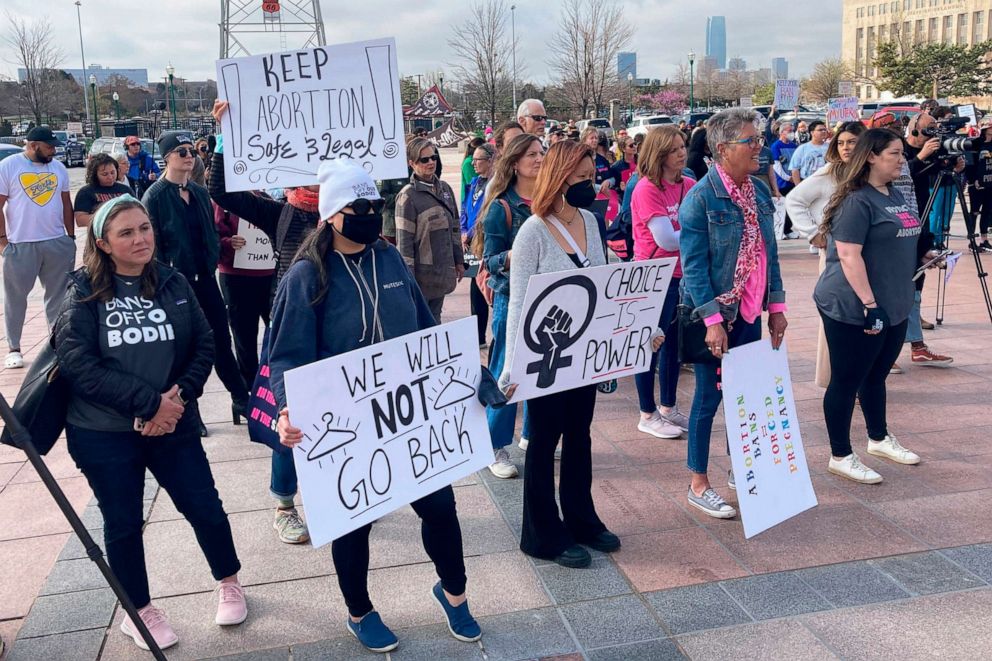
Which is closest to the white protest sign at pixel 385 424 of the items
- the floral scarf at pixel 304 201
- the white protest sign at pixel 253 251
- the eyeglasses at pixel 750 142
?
the eyeglasses at pixel 750 142

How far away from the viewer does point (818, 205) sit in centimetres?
631

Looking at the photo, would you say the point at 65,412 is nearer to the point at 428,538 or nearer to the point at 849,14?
the point at 428,538

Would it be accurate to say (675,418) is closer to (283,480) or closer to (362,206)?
(283,480)

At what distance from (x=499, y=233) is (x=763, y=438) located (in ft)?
5.48

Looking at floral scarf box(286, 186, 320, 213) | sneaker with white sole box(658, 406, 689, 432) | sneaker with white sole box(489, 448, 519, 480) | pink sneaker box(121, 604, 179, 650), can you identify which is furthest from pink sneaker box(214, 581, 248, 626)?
sneaker with white sole box(658, 406, 689, 432)

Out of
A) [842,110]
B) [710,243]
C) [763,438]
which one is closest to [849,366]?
[763,438]

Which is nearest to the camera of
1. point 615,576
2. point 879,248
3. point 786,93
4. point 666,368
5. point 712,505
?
point 615,576

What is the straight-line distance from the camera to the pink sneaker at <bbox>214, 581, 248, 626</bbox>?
11.9ft

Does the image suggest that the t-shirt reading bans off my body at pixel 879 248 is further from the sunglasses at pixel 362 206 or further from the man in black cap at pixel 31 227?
the man in black cap at pixel 31 227

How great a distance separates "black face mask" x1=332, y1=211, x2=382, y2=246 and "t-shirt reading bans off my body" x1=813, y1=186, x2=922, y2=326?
278 cm

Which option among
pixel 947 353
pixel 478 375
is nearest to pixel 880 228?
pixel 478 375

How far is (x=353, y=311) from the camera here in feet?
10.5

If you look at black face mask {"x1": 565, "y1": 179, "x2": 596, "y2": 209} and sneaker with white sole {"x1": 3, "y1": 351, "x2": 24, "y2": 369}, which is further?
sneaker with white sole {"x1": 3, "y1": 351, "x2": 24, "y2": 369}

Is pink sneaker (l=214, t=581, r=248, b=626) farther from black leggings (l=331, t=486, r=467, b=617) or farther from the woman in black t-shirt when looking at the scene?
the woman in black t-shirt
